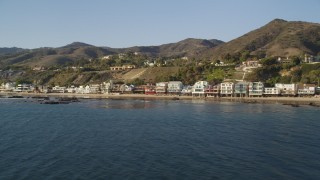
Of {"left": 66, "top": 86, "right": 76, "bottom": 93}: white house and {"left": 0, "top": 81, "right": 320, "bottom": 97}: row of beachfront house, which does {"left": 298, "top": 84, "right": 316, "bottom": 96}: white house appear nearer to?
{"left": 0, "top": 81, "right": 320, "bottom": 97}: row of beachfront house

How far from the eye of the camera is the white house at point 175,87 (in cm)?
11861

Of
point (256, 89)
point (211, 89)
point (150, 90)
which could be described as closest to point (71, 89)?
point (150, 90)

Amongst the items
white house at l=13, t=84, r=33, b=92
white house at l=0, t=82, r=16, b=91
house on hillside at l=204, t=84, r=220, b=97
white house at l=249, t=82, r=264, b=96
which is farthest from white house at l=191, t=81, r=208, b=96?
white house at l=0, t=82, r=16, b=91

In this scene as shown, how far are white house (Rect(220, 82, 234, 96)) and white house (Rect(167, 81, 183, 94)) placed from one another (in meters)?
16.1

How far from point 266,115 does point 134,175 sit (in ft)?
126

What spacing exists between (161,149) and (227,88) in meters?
76.0

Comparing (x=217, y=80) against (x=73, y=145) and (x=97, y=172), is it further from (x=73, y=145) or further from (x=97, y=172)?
(x=97, y=172)

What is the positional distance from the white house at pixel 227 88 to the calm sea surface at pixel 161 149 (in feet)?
175

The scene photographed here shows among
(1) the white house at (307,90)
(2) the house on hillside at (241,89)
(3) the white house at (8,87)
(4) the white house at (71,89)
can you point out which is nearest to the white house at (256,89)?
(2) the house on hillside at (241,89)

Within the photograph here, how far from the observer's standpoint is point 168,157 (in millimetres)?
29453

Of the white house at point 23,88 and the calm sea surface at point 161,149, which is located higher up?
the white house at point 23,88

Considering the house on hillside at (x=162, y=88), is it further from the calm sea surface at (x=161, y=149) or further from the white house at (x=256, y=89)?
the calm sea surface at (x=161, y=149)

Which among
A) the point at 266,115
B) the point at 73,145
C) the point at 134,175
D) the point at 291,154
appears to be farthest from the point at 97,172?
the point at 266,115

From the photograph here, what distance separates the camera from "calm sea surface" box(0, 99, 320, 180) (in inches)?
996
